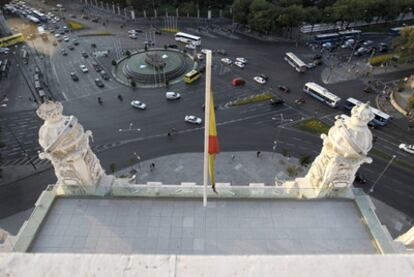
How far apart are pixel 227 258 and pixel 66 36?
123m

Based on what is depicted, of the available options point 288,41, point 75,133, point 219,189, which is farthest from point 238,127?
point 288,41

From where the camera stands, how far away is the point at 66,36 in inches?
4252

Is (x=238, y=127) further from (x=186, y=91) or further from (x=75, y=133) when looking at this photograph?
(x=75, y=133)

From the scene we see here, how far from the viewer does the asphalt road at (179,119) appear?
53.8 meters

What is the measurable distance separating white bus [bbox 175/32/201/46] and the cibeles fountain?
278ft

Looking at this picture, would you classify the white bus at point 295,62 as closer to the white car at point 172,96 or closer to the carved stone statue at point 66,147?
the white car at point 172,96

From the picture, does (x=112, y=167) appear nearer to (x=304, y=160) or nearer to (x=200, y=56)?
(x=304, y=160)

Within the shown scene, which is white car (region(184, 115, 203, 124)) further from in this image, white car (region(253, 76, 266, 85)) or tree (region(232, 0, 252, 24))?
tree (region(232, 0, 252, 24))

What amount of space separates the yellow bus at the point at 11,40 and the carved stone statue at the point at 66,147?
355 feet

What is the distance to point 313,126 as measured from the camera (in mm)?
63906

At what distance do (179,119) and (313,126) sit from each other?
31.6 m

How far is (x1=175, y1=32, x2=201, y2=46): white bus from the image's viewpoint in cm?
9850

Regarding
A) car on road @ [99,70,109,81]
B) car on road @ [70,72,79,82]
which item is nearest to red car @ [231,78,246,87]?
car on road @ [99,70,109,81]

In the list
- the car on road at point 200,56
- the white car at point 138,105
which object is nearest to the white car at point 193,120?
the white car at point 138,105
